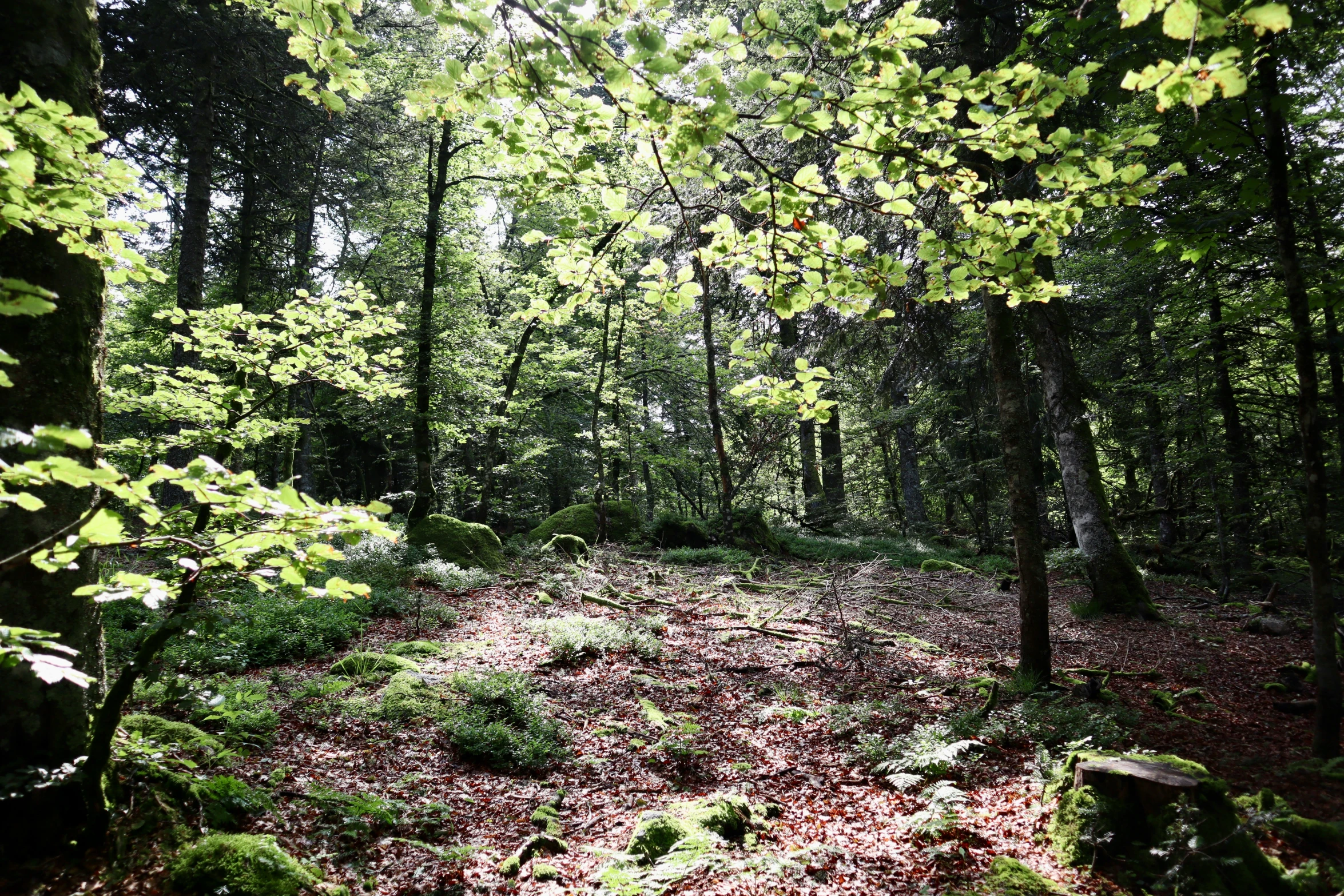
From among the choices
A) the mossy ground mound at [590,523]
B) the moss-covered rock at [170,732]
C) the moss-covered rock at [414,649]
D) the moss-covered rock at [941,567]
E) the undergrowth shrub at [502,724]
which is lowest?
the undergrowth shrub at [502,724]

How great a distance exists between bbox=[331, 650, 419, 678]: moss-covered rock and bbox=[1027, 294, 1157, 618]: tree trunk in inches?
351

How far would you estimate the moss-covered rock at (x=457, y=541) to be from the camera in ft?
39.8

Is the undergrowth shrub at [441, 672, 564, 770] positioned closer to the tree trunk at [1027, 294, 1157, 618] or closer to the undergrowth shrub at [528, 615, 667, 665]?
the undergrowth shrub at [528, 615, 667, 665]

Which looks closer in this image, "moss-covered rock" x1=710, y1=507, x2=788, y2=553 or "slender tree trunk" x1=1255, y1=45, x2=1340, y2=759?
"slender tree trunk" x1=1255, y1=45, x2=1340, y2=759

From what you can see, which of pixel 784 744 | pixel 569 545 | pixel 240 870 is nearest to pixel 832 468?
pixel 569 545

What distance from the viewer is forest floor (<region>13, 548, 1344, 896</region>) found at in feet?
11.6

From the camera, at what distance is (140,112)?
11117mm

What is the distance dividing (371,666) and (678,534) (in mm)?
9989

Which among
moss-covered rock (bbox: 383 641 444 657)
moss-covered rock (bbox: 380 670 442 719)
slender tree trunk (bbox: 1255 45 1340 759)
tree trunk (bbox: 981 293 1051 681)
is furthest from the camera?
moss-covered rock (bbox: 383 641 444 657)

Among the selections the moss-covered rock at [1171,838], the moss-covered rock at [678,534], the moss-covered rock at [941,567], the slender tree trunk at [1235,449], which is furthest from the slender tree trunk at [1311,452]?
the moss-covered rock at [678,534]

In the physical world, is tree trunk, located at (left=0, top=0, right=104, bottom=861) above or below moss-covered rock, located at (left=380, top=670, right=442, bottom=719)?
above

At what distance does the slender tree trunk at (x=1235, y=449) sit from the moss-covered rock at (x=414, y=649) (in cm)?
1041

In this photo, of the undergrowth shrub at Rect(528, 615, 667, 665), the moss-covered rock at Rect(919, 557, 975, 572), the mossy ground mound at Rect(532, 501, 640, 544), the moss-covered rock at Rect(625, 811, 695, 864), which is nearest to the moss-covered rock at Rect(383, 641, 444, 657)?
the undergrowth shrub at Rect(528, 615, 667, 665)

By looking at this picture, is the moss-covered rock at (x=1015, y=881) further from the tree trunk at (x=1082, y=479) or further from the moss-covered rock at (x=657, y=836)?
the tree trunk at (x=1082, y=479)
